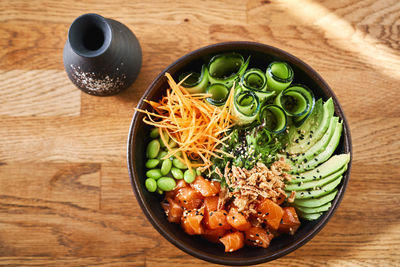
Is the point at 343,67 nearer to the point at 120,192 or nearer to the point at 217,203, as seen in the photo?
the point at 217,203

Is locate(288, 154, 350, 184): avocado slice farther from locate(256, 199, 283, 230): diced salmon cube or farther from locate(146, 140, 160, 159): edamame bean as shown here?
locate(146, 140, 160, 159): edamame bean

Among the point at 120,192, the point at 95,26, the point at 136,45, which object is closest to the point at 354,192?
the point at 120,192

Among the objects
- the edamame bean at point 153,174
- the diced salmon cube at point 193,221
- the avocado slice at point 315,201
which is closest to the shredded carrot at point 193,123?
the edamame bean at point 153,174

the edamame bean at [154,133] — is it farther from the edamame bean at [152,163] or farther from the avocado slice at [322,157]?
the avocado slice at [322,157]

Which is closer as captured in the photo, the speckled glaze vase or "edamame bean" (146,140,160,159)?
the speckled glaze vase

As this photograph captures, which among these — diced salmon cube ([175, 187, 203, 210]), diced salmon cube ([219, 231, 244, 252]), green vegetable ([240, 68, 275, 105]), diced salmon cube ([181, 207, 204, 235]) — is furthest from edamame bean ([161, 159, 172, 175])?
green vegetable ([240, 68, 275, 105])

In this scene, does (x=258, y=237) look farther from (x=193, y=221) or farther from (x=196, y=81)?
(x=196, y=81)
